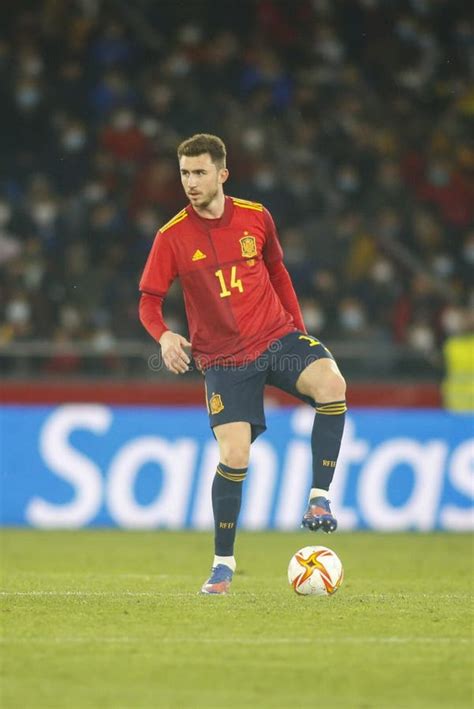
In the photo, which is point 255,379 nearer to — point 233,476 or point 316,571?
point 233,476

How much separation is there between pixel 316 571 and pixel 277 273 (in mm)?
1886

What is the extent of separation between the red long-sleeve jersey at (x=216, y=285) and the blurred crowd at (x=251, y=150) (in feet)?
28.8

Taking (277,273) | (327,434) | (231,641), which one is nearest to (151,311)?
(277,273)

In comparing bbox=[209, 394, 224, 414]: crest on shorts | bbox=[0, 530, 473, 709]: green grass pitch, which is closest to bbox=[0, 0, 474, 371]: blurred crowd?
bbox=[0, 530, 473, 709]: green grass pitch

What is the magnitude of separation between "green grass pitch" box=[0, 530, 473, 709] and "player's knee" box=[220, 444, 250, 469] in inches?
30.3

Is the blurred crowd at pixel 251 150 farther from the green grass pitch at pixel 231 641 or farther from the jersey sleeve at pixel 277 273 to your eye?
the jersey sleeve at pixel 277 273

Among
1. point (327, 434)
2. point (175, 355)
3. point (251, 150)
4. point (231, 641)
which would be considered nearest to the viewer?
point (231, 641)

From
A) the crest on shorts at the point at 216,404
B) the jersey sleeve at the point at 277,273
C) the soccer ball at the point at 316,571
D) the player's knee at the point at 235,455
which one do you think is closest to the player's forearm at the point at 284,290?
the jersey sleeve at the point at 277,273

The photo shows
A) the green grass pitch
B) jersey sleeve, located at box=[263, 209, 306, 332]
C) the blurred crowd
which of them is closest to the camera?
the green grass pitch

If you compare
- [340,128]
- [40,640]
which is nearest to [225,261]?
[40,640]

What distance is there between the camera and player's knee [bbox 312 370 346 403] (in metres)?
8.34

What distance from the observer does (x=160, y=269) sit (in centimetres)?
845
